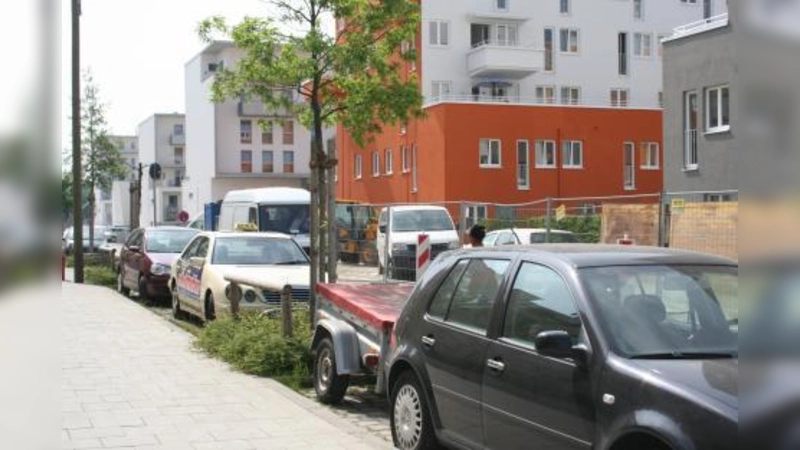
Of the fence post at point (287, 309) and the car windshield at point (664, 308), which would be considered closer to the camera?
the car windshield at point (664, 308)

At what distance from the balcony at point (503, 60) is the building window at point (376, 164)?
291 inches

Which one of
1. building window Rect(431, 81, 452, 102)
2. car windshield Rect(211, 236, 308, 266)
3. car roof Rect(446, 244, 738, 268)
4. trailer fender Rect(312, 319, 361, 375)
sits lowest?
trailer fender Rect(312, 319, 361, 375)

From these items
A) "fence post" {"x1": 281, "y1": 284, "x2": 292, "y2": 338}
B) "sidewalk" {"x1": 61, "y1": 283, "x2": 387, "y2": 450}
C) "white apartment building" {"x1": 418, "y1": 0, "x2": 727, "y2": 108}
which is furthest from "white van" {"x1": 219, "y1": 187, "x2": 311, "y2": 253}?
"white apartment building" {"x1": 418, "y1": 0, "x2": 727, "y2": 108}

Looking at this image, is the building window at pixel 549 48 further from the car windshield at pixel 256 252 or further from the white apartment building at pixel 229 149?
the car windshield at pixel 256 252

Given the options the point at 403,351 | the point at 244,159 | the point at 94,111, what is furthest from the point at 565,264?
the point at 244,159

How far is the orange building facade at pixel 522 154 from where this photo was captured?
46.3 meters

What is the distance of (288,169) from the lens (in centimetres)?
9069

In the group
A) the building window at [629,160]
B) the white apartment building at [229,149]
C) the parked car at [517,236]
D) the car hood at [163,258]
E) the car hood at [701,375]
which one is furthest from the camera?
the white apartment building at [229,149]

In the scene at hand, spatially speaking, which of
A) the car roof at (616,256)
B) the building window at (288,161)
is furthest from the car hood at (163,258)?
the building window at (288,161)

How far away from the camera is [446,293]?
250 inches

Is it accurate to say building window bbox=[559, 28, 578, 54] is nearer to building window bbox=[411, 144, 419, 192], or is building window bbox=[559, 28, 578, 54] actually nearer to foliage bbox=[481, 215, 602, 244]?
building window bbox=[411, 144, 419, 192]

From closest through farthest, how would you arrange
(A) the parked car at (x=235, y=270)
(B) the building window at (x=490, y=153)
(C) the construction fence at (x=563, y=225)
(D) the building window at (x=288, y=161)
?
1. (C) the construction fence at (x=563, y=225)
2. (A) the parked car at (x=235, y=270)
3. (B) the building window at (x=490, y=153)
4. (D) the building window at (x=288, y=161)

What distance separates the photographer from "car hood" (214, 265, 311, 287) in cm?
1296

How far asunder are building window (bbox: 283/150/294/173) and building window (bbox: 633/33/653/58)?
41.6 meters
